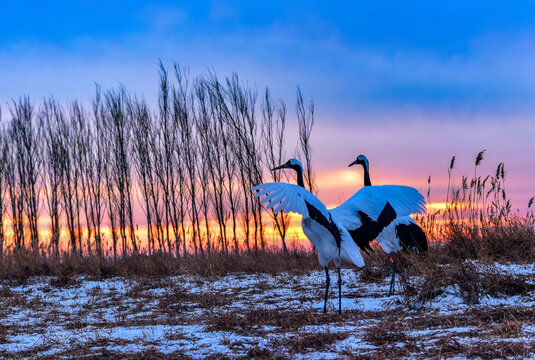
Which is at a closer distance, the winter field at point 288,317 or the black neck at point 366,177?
the winter field at point 288,317

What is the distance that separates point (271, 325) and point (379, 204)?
2131 mm

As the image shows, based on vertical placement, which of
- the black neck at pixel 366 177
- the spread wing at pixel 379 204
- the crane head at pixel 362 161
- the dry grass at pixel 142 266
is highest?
the crane head at pixel 362 161

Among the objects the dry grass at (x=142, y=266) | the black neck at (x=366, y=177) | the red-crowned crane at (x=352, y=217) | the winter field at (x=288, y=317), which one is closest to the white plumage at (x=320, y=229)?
the red-crowned crane at (x=352, y=217)

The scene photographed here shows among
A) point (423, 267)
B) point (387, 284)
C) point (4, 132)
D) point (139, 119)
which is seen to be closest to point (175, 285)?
point (387, 284)

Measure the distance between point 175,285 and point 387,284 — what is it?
3.80 metres

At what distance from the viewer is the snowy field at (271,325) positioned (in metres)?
4.18

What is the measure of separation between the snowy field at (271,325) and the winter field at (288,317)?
0.5 inches

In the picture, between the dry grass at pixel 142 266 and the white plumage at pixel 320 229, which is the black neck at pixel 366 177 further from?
the dry grass at pixel 142 266

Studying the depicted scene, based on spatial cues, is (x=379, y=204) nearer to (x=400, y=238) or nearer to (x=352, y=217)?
(x=352, y=217)

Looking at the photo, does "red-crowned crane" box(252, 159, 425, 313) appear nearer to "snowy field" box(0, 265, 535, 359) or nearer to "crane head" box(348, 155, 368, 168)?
"snowy field" box(0, 265, 535, 359)

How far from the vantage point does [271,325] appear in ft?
17.8

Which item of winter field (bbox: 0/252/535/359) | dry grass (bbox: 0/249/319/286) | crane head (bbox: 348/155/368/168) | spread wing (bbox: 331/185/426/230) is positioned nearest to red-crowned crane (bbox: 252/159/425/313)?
spread wing (bbox: 331/185/426/230)

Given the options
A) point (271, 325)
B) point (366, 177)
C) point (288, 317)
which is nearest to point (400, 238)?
point (366, 177)

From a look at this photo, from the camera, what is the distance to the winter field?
4258 millimetres
